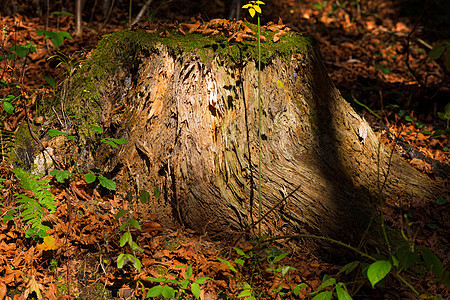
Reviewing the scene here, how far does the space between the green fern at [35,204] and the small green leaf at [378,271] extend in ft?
7.68

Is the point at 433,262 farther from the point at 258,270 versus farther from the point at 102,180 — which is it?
the point at 102,180

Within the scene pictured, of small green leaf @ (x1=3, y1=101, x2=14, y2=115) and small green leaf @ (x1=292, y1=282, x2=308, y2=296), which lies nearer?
small green leaf @ (x1=292, y1=282, x2=308, y2=296)

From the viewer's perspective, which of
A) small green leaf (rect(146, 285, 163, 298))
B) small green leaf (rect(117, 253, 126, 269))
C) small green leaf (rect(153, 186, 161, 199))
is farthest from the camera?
small green leaf (rect(153, 186, 161, 199))

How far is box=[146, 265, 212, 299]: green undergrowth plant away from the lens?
240cm

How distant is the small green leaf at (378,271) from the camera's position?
6.49ft

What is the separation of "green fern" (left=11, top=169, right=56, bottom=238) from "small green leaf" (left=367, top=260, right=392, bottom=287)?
2.34 metres

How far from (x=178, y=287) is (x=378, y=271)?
1419mm

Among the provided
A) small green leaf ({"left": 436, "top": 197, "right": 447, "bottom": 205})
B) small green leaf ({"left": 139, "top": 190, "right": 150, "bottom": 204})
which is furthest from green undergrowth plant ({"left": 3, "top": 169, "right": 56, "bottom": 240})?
small green leaf ({"left": 436, "top": 197, "right": 447, "bottom": 205})

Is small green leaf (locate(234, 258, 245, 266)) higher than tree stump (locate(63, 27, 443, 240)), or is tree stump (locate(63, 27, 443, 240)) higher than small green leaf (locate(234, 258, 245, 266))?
tree stump (locate(63, 27, 443, 240))

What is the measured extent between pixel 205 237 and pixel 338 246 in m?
1.16

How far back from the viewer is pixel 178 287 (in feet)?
8.72

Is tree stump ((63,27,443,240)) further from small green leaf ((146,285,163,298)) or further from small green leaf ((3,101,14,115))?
small green leaf ((146,285,163,298))

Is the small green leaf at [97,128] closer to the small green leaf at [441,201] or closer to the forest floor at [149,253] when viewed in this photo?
the forest floor at [149,253]

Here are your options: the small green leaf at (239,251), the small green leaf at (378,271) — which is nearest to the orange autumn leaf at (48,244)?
the small green leaf at (239,251)
